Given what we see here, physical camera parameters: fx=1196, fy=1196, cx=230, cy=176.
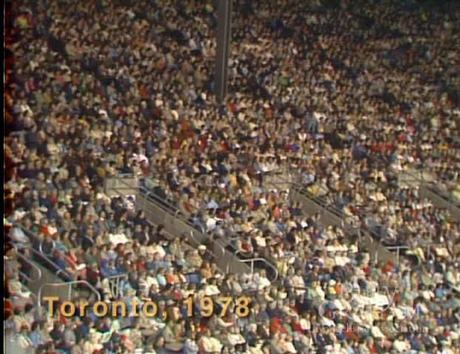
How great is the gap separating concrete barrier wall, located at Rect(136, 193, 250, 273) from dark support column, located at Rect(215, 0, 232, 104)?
2107 millimetres

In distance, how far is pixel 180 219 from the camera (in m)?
9.94

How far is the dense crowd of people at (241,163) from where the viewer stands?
8867 mm

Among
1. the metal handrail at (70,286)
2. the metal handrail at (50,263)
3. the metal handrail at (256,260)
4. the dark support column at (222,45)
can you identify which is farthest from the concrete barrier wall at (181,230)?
the dark support column at (222,45)

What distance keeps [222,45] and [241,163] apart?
139 centimetres

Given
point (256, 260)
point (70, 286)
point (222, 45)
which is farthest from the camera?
point (222, 45)

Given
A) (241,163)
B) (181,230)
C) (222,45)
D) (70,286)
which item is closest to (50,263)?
(70,286)

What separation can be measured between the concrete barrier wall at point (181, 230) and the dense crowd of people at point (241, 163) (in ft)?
0.35

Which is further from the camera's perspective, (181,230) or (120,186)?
(120,186)

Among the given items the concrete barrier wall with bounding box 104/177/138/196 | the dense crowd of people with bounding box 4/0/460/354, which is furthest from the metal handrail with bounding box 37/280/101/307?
the concrete barrier wall with bounding box 104/177/138/196

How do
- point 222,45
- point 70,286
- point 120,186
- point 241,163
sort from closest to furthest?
point 70,286, point 120,186, point 241,163, point 222,45

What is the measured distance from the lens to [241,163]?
1096 cm

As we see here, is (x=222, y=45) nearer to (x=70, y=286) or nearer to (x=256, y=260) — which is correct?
(x=256, y=260)

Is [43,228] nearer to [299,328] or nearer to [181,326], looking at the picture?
[181,326]

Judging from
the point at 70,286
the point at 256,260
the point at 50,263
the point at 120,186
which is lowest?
the point at 256,260
